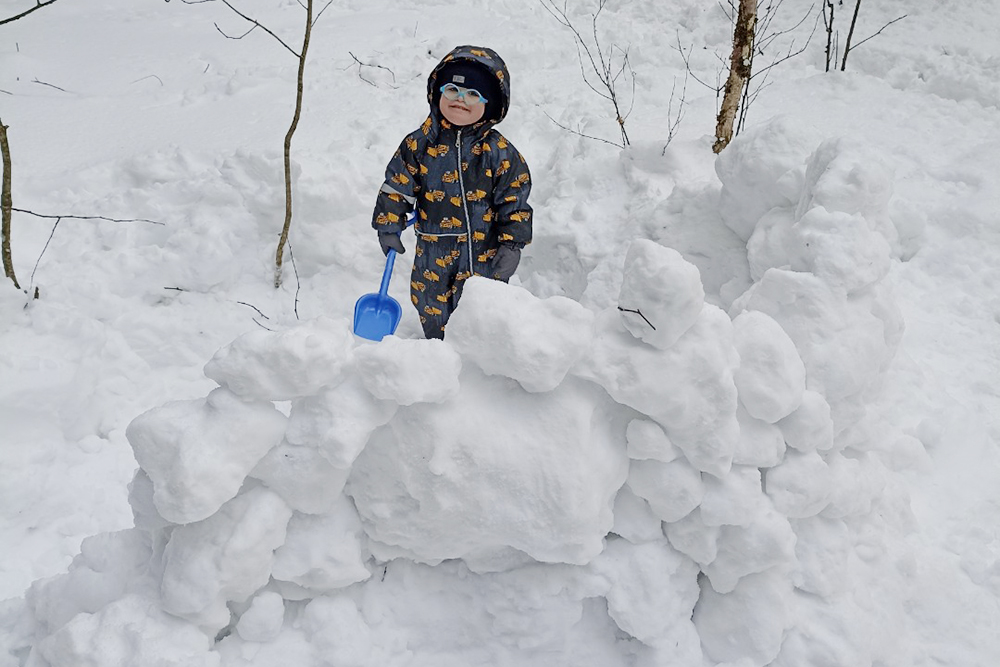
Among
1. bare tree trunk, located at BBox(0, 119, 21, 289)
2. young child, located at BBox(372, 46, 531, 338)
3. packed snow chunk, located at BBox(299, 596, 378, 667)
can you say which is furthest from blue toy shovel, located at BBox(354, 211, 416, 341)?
packed snow chunk, located at BBox(299, 596, 378, 667)

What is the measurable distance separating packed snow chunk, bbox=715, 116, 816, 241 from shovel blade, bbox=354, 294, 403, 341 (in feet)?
5.01

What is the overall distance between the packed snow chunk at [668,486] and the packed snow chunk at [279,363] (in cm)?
82

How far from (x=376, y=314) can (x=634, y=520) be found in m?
1.76

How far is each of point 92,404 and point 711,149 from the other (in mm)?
3343

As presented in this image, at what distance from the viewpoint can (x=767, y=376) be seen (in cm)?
190

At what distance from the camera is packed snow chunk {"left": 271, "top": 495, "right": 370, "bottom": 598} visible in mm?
1792

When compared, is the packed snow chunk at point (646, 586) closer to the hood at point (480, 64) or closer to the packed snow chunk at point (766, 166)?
the packed snow chunk at point (766, 166)

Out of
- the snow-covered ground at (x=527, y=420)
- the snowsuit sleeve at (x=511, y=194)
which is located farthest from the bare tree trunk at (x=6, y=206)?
the snowsuit sleeve at (x=511, y=194)

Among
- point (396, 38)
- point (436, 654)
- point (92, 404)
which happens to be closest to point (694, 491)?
point (436, 654)

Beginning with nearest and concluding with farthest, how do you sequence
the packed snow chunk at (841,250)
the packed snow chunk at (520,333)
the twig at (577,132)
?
the packed snow chunk at (520,333) → the packed snow chunk at (841,250) → the twig at (577,132)

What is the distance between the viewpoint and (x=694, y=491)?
6.10 feet

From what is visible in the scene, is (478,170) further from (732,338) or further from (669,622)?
(669,622)

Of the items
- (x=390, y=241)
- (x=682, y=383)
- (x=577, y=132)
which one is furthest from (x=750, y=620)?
(x=577, y=132)

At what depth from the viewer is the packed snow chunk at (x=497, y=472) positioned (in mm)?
1793
